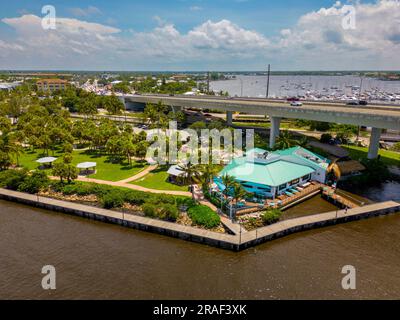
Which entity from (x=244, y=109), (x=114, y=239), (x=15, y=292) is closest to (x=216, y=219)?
(x=114, y=239)

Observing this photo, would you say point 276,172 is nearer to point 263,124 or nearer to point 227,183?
point 227,183

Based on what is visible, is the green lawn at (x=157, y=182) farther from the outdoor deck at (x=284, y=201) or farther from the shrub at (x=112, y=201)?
the outdoor deck at (x=284, y=201)

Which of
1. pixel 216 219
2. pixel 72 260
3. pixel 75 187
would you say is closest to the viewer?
pixel 72 260

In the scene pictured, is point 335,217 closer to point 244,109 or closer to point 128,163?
point 128,163

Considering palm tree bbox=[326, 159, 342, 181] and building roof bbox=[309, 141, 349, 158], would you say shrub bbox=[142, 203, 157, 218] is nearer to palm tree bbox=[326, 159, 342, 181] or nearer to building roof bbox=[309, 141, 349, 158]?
palm tree bbox=[326, 159, 342, 181]

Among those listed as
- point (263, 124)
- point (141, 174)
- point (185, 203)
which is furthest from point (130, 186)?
point (263, 124)

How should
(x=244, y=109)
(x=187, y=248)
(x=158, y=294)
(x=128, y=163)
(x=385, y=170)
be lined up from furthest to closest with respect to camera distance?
(x=244, y=109) → (x=128, y=163) → (x=385, y=170) → (x=187, y=248) → (x=158, y=294)

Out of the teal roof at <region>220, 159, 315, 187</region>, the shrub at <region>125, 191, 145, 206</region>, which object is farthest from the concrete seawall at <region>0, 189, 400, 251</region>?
the teal roof at <region>220, 159, 315, 187</region>
